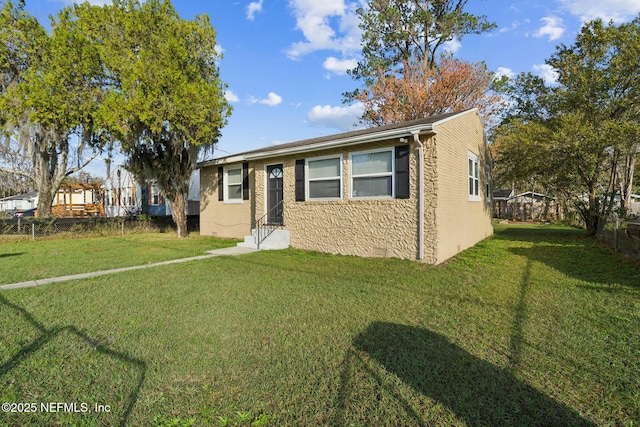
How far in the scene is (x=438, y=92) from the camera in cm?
1959

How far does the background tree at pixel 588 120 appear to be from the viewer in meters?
9.55

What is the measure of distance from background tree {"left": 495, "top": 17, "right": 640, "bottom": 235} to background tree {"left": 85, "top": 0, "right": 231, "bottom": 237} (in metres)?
10.6

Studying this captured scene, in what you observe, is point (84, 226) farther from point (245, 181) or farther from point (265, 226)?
point (265, 226)

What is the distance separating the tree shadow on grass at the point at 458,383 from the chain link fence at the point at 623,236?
628cm

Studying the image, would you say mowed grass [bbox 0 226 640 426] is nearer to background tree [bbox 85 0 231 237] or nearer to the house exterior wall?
the house exterior wall

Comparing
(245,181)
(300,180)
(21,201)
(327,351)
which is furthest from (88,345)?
(21,201)

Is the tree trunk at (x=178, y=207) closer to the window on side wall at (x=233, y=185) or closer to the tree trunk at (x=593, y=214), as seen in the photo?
the window on side wall at (x=233, y=185)

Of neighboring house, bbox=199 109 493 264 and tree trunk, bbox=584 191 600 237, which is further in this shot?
tree trunk, bbox=584 191 600 237

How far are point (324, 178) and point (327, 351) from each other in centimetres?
623

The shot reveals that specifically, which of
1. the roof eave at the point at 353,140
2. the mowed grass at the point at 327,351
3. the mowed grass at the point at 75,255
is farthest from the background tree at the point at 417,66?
the mowed grass at the point at 327,351

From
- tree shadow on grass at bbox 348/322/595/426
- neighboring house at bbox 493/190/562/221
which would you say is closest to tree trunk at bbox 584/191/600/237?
tree shadow on grass at bbox 348/322/595/426

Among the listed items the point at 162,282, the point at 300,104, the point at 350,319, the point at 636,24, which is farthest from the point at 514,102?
the point at 162,282

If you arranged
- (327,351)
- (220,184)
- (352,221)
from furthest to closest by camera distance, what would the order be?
(220,184) → (352,221) → (327,351)

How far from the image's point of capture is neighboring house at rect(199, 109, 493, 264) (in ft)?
23.5
